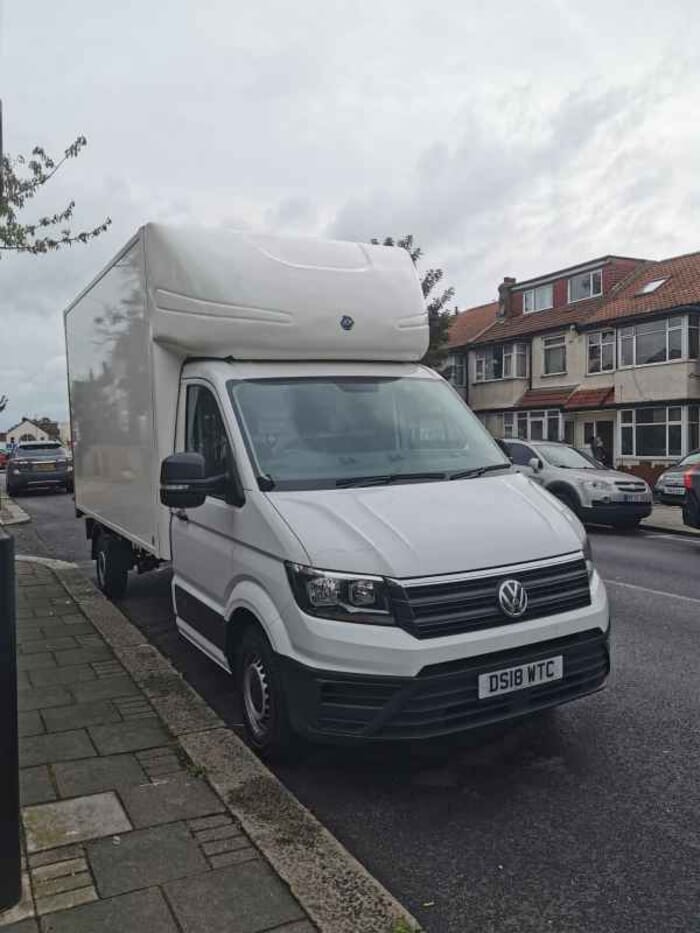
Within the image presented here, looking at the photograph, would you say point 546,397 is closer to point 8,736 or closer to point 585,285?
point 585,285

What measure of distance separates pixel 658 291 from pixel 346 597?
30.7 meters

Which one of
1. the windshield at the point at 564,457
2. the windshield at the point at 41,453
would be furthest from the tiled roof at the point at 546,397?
the windshield at the point at 41,453

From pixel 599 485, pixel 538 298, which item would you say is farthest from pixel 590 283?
pixel 599 485

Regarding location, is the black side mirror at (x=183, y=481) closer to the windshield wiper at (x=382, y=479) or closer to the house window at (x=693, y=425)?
the windshield wiper at (x=382, y=479)

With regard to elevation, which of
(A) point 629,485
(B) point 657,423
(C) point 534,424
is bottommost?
(A) point 629,485

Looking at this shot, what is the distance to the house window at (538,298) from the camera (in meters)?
37.5

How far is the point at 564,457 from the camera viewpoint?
16.3m

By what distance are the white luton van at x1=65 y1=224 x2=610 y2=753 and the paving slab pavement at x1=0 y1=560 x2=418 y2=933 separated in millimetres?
371

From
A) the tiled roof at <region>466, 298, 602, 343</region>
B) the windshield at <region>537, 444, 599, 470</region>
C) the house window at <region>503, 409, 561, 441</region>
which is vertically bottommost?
the windshield at <region>537, 444, 599, 470</region>

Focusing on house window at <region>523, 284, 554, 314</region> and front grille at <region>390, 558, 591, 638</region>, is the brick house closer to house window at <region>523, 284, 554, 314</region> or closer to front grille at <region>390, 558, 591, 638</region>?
house window at <region>523, 284, 554, 314</region>

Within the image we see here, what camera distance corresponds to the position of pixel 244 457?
429cm

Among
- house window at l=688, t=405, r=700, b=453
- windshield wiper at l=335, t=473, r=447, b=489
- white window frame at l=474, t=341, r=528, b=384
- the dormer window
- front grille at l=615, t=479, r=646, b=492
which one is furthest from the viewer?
white window frame at l=474, t=341, r=528, b=384

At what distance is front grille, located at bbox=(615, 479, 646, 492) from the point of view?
14.9 m

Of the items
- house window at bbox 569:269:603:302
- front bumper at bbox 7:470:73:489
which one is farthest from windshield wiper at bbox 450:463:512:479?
house window at bbox 569:269:603:302
